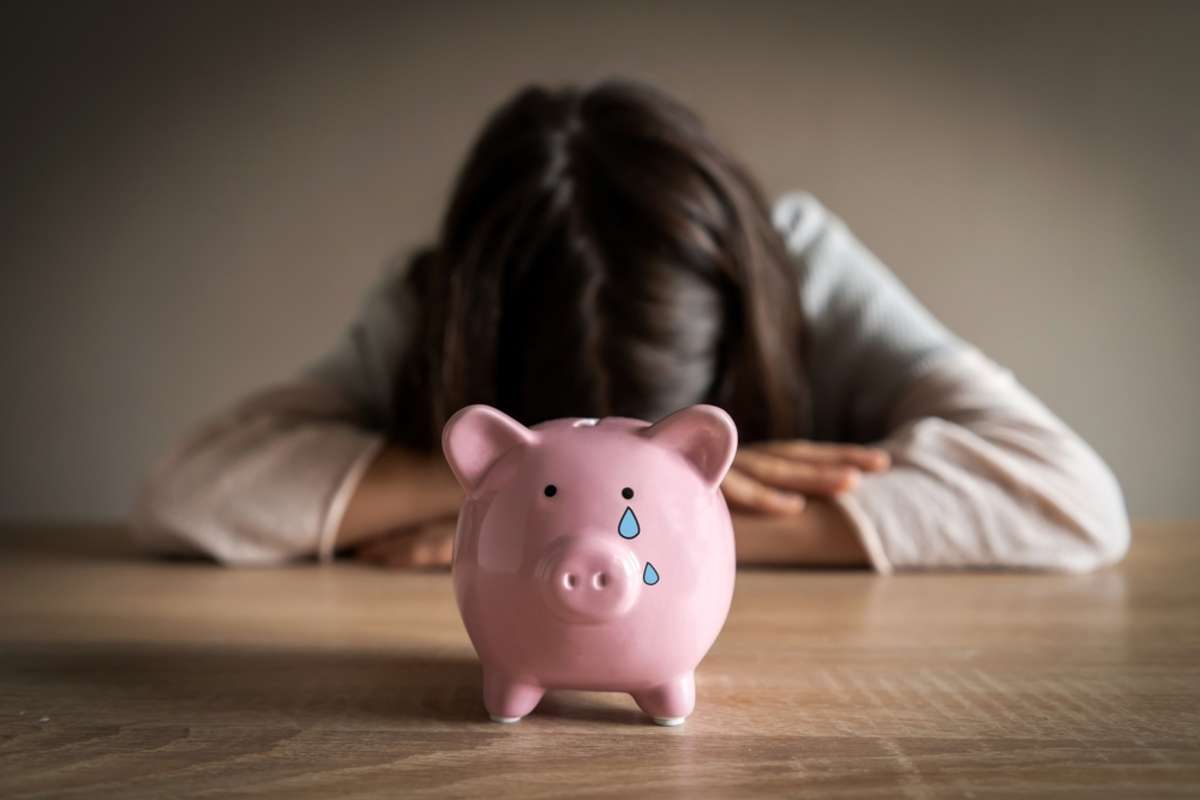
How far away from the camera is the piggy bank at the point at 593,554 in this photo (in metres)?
0.44

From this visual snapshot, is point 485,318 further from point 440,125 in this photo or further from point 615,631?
point 440,125

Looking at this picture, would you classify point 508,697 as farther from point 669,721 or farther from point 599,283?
point 599,283

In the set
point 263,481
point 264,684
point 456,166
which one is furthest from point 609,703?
point 456,166

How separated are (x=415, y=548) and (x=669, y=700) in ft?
1.82

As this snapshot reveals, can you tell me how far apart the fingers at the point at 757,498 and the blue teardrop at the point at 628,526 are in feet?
1.74

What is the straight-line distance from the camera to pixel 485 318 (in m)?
1.04

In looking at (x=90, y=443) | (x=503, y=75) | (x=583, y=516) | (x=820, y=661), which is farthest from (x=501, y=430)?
(x=90, y=443)

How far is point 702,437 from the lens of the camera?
477 millimetres

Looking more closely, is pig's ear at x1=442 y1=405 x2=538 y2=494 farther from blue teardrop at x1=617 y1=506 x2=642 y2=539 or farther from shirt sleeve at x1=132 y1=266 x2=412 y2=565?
shirt sleeve at x1=132 y1=266 x2=412 y2=565

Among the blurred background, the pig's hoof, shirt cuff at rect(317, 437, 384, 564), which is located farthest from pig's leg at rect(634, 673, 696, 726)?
the blurred background

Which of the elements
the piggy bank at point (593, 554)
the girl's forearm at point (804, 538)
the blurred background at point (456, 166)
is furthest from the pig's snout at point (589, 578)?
the blurred background at point (456, 166)

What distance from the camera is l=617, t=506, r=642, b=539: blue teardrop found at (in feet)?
1.46

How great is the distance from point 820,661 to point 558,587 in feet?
0.78

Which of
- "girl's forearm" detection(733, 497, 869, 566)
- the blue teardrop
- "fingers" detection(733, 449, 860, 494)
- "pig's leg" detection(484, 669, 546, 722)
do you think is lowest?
"girl's forearm" detection(733, 497, 869, 566)
